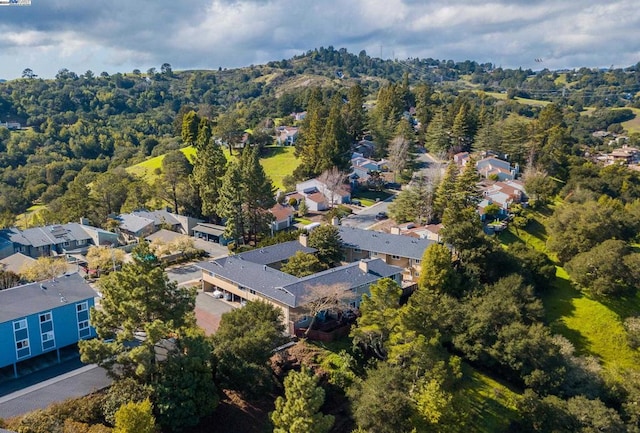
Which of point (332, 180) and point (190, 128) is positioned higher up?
point (190, 128)

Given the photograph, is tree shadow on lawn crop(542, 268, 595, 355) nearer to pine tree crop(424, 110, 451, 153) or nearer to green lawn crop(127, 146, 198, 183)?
pine tree crop(424, 110, 451, 153)

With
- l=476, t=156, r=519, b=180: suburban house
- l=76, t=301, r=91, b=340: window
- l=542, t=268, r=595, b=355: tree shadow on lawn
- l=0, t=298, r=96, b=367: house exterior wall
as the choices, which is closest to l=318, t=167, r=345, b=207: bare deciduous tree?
l=476, t=156, r=519, b=180: suburban house

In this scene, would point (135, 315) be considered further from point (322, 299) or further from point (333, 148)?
point (333, 148)

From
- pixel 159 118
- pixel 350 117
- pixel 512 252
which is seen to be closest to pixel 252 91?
pixel 159 118

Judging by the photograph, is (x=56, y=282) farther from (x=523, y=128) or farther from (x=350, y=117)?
(x=523, y=128)

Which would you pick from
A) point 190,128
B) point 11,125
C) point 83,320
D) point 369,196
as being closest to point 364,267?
point 83,320
